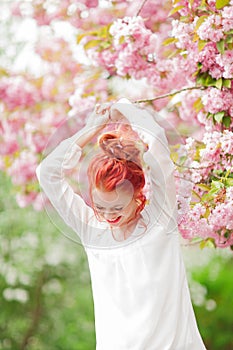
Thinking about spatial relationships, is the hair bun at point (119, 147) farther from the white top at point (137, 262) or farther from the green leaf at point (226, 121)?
the green leaf at point (226, 121)

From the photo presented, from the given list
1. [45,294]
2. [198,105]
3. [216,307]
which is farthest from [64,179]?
[216,307]

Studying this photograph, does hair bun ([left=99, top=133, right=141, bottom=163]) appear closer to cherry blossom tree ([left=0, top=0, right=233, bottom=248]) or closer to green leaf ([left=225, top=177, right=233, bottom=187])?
cherry blossom tree ([left=0, top=0, right=233, bottom=248])

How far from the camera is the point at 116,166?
5.85 ft

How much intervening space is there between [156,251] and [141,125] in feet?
0.98

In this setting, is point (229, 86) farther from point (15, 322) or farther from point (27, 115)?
point (15, 322)

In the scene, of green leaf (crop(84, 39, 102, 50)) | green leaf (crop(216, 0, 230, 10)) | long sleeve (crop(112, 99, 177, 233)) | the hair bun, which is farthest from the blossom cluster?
green leaf (crop(84, 39, 102, 50))

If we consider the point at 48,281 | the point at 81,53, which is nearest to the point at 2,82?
the point at 81,53

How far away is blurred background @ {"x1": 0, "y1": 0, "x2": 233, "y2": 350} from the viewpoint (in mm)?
3883

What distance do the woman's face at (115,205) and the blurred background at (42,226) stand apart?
5.41 ft

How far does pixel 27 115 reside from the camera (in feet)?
13.3

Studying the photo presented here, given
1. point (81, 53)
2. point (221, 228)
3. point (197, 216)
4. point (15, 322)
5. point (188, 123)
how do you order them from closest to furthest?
point (197, 216) → point (221, 228) → point (188, 123) → point (81, 53) → point (15, 322)

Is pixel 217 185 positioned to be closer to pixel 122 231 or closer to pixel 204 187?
pixel 204 187

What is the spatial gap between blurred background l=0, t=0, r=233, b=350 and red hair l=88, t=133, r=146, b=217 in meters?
1.63

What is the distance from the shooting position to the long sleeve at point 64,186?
6.15 ft
